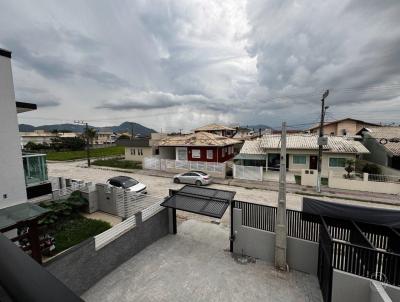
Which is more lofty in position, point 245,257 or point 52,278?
point 52,278

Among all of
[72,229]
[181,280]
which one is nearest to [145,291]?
[181,280]

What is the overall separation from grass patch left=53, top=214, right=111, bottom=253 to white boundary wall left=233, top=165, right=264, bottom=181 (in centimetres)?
1271

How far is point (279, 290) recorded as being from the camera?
6.72 meters

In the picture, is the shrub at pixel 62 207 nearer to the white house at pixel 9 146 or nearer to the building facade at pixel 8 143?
the white house at pixel 9 146

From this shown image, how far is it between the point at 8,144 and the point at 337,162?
80.2ft

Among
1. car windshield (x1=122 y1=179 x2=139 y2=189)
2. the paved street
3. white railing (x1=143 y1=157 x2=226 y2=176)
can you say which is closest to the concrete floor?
car windshield (x1=122 y1=179 x2=139 y2=189)

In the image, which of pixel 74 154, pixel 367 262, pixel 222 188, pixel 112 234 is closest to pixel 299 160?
pixel 222 188

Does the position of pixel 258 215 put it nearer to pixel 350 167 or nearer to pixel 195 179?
pixel 195 179

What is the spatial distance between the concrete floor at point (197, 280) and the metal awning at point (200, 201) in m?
1.79

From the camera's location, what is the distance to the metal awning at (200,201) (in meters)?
8.28

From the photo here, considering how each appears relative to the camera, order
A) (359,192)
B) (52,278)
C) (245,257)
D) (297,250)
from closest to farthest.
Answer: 1. (52,278)
2. (297,250)
3. (245,257)
4. (359,192)

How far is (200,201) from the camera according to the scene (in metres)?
9.02

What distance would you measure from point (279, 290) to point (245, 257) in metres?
1.80

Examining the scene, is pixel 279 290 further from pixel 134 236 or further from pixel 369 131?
pixel 369 131
